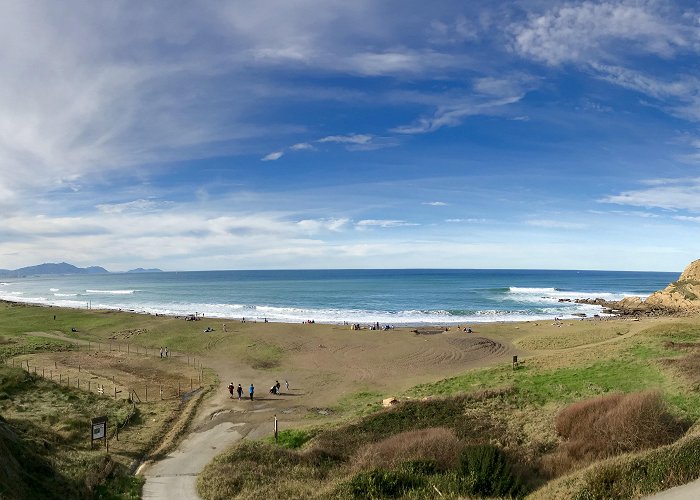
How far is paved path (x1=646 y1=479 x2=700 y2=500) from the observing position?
8.77m

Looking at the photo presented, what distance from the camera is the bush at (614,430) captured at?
14.1 metres

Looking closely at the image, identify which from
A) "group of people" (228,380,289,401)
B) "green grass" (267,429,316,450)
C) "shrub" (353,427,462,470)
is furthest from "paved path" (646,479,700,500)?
"group of people" (228,380,289,401)

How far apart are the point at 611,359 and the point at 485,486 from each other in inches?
822

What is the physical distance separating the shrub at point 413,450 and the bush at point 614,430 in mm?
3128

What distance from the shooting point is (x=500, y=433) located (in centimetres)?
1841

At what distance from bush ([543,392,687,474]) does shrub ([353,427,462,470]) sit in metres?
3.13

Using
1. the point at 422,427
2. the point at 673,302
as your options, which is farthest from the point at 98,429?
the point at 673,302

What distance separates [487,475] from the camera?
12062 millimetres

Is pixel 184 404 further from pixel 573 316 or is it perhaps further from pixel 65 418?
pixel 573 316

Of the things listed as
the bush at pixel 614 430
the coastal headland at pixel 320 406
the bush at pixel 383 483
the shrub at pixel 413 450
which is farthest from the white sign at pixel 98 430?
the bush at pixel 614 430

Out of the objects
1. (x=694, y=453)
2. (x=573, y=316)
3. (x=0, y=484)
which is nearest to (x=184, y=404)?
(x=0, y=484)

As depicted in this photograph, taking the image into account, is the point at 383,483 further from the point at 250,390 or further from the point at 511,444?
the point at 250,390

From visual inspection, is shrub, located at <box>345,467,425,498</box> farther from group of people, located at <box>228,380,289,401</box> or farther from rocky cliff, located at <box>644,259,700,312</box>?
rocky cliff, located at <box>644,259,700,312</box>

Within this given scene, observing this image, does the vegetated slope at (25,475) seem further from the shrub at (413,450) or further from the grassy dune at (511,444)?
the shrub at (413,450)
